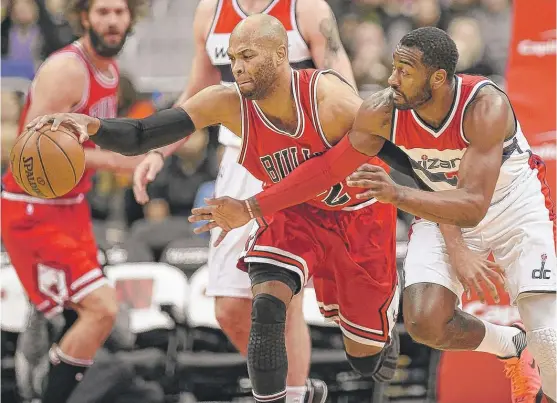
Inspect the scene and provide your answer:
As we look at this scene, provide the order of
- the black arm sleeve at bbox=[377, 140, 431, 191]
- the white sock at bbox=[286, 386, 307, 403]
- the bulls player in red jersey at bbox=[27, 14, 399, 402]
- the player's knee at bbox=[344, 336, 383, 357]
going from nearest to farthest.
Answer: the bulls player in red jersey at bbox=[27, 14, 399, 402], the black arm sleeve at bbox=[377, 140, 431, 191], the player's knee at bbox=[344, 336, 383, 357], the white sock at bbox=[286, 386, 307, 403]

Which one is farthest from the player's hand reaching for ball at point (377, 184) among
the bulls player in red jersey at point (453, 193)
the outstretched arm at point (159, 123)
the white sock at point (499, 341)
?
the white sock at point (499, 341)

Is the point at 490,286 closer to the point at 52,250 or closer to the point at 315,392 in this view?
the point at 315,392

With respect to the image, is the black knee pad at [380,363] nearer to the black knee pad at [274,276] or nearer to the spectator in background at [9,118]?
the black knee pad at [274,276]

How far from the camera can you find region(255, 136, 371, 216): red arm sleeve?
4.96m

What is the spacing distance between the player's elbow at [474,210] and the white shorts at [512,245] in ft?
1.77

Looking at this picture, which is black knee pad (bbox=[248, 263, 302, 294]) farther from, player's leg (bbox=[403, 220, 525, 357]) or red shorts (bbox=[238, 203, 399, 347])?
player's leg (bbox=[403, 220, 525, 357])

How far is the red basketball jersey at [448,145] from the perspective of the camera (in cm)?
482

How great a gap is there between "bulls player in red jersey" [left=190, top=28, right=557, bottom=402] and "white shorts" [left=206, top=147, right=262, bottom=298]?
79 centimetres

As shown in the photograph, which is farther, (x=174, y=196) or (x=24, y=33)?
(x=24, y=33)

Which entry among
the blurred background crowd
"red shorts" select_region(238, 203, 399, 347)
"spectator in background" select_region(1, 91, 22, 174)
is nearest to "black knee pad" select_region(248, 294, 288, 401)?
"red shorts" select_region(238, 203, 399, 347)

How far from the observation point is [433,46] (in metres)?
4.70

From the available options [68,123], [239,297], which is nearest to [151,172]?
[239,297]

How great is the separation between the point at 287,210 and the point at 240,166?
2.04ft

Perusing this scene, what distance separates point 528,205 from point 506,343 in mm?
810
